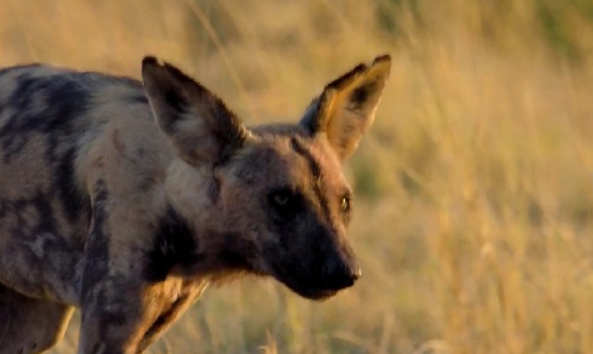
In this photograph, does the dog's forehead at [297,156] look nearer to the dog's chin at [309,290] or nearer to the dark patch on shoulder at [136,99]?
the dog's chin at [309,290]

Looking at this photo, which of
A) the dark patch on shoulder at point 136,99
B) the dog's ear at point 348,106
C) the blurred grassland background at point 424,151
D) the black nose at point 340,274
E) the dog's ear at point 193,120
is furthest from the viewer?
the blurred grassland background at point 424,151

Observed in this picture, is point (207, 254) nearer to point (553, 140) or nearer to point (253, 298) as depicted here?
point (253, 298)

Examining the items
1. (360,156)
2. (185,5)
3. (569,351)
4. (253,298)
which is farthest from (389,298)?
(185,5)

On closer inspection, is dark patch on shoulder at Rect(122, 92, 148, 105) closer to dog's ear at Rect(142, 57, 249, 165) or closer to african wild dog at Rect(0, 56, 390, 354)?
african wild dog at Rect(0, 56, 390, 354)

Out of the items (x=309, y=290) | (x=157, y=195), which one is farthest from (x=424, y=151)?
(x=309, y=290)

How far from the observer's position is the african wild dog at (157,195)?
318 centimetres

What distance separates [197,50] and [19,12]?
3.05ft

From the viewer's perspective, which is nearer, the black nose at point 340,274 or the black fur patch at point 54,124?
the black nose at point 340,274

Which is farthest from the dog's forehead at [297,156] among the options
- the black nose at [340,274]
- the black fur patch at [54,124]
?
the black fur patch at [54,124]

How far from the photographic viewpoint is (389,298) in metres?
5.30

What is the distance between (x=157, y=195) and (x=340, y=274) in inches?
17.7

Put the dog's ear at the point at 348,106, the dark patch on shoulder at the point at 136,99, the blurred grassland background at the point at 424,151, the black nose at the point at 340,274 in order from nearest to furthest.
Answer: the black nose at the point at 340,274 < the dog's ear at the point at 348,106 < the dark patch on shoulder at the point at 136,99 < the blurred grassland background at the point at 424,151

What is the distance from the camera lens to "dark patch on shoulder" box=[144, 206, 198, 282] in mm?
3297

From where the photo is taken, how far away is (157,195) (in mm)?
3311
